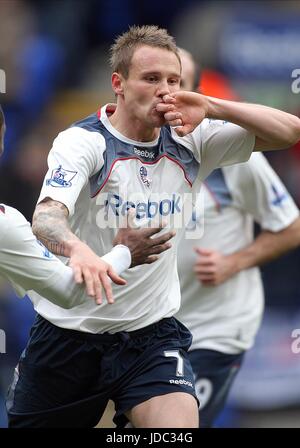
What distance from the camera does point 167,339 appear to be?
5371 millimetres

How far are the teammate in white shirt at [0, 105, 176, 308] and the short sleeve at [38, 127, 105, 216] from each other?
312 millimetres

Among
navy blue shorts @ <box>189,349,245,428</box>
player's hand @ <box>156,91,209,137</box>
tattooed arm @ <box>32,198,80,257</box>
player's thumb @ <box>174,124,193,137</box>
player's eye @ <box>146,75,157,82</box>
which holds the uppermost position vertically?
player's eye @ <box>146,75,157,82</box>

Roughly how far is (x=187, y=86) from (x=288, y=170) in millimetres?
3417

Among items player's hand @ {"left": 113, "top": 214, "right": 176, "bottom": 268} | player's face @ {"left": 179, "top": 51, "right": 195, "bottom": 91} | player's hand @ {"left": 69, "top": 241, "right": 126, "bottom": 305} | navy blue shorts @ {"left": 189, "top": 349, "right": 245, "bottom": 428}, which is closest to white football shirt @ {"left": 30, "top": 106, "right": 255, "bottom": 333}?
player's hand @ {"left": 113, "top": 214, "right": 176, "bottom": 268}

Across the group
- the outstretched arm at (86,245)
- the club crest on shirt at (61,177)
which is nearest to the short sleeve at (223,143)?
the outstretched arm at (86,245)

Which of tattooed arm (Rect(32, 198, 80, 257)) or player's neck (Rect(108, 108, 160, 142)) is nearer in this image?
tattooed arm (Rect(32, 198, 80, 257))

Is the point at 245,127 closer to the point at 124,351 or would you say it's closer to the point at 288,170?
the point at 124,351

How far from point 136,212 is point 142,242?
0.42m

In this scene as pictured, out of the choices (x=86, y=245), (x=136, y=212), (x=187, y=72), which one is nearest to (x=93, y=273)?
(x=86, y=245)

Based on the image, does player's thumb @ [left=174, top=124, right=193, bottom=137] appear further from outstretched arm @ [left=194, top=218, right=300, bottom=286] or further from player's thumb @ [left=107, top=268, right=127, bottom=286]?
outstretched arm @ [left=194, top=218, right=300, bottom=286]

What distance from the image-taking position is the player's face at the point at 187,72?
6.78 metres

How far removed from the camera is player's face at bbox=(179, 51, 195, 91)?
6.78 meters

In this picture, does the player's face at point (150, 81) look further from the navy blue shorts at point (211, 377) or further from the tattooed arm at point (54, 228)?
the navy blue shorts at point (211, 377)
